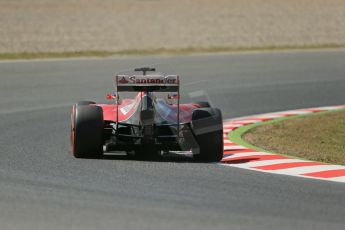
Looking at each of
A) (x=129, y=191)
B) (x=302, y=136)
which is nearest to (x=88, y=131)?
(x=129, y=191)

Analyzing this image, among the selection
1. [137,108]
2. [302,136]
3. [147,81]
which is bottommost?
[302,136]

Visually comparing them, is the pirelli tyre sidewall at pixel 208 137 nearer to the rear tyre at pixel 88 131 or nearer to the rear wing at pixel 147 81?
the rear wing at pixel 147 81

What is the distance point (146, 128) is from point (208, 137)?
28.4 inches

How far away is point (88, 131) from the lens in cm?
1107

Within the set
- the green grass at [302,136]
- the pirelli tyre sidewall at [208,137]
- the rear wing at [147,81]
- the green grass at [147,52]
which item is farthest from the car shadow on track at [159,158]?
the green grass at [147,52]

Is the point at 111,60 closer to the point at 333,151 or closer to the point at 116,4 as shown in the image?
the point at 333,151

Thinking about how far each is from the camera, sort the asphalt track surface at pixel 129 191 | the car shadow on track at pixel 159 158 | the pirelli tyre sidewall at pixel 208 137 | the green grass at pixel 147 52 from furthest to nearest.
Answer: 1. the green grass at pixel 147 52
2. the car shadow on track at pixel 159 158
3. the pirelli tyre sidewall at pixel 208 137
4. the asphalt track surface at pixel 129 191

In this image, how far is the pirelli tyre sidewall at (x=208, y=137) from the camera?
36.9 feet

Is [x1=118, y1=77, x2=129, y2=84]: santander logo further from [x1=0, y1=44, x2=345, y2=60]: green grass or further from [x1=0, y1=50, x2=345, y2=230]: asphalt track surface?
[x1=0, y1=44, x2=345, y2=60]: green grass

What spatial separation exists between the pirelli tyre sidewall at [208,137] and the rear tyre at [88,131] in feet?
3.56

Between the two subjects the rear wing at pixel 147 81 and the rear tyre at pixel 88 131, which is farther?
the rear wing at pixel 147 81

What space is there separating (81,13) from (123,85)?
33.8 m

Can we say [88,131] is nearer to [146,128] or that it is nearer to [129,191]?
[146,128]

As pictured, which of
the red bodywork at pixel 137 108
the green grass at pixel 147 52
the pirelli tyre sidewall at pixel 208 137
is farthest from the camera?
the green grass at pixel 147 52
